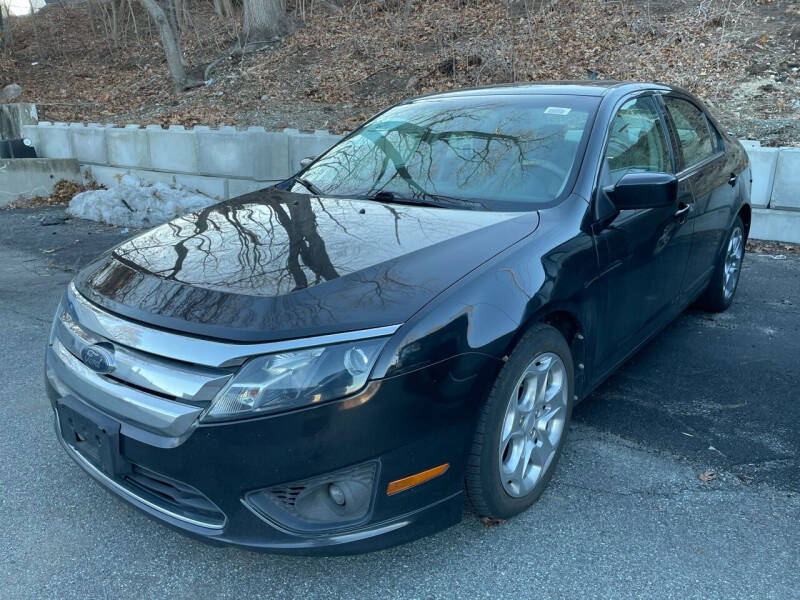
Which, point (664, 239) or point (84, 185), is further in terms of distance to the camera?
point (84, 185)

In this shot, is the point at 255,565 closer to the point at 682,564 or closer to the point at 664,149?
the point at 682,564

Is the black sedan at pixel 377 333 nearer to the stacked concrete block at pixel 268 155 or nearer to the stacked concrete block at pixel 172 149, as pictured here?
the stacked concrete block at pixel 268 155

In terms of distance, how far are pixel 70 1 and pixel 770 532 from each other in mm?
26166

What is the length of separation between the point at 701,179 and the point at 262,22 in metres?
13.3

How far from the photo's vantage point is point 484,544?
99.3 inches

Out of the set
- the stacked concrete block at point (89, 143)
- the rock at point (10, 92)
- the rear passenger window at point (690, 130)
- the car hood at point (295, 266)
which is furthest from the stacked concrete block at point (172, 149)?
the rock at point (10, 92)

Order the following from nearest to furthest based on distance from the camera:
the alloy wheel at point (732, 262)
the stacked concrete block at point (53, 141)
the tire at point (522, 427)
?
the tire at point (522, 427) < the alloy wheel at point (732, 262) < the stacked concrete block at point (53, 141)

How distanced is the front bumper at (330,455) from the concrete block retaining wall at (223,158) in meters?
5.60

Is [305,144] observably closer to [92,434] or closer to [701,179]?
[701,179]

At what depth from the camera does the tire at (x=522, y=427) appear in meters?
2.32

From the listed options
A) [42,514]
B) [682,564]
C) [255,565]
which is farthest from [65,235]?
[682,564]

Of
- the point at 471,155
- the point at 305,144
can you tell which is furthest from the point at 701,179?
the point at 305,144

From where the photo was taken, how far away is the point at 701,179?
13.1ft

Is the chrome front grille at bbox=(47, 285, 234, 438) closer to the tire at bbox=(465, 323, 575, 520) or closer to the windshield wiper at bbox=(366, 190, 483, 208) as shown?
the tire at bbox=(465, 323, 575, 520)
